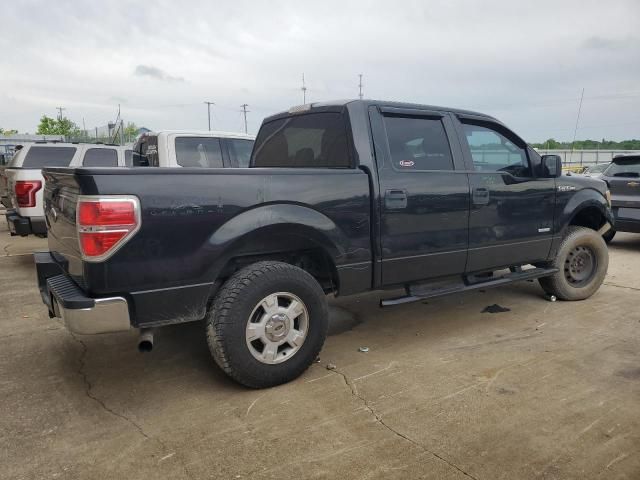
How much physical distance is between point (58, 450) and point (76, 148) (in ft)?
25.6

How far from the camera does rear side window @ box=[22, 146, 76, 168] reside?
8.58 m

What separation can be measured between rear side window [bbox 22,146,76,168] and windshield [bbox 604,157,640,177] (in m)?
9.71

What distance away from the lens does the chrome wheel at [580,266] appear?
541 cm

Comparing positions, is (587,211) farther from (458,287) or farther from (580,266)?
(458,287)

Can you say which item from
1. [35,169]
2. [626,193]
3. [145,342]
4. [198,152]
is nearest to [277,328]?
[145,342]

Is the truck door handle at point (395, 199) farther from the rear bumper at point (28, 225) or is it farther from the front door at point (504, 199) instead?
the rear bumper at point (28, 225)

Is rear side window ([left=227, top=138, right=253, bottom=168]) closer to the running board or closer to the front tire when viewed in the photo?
the running board

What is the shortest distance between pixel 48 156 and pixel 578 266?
8.45 metres

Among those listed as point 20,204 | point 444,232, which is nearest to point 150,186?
point 444,232

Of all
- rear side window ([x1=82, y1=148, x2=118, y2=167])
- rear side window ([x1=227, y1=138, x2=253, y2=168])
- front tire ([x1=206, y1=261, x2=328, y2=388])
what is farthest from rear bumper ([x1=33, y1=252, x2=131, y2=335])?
rear side window ([x1=82, y1=148, x2=118, y2=167])

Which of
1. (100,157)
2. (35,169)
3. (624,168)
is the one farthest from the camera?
(100,157)

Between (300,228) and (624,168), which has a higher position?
(624,168)

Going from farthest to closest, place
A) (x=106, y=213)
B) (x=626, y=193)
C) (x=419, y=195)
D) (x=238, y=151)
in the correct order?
(x=626, y=193) → (x=238, y=151) → (x=419, y=195) → (x=106, y=213)

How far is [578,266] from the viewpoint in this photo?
5512mm
